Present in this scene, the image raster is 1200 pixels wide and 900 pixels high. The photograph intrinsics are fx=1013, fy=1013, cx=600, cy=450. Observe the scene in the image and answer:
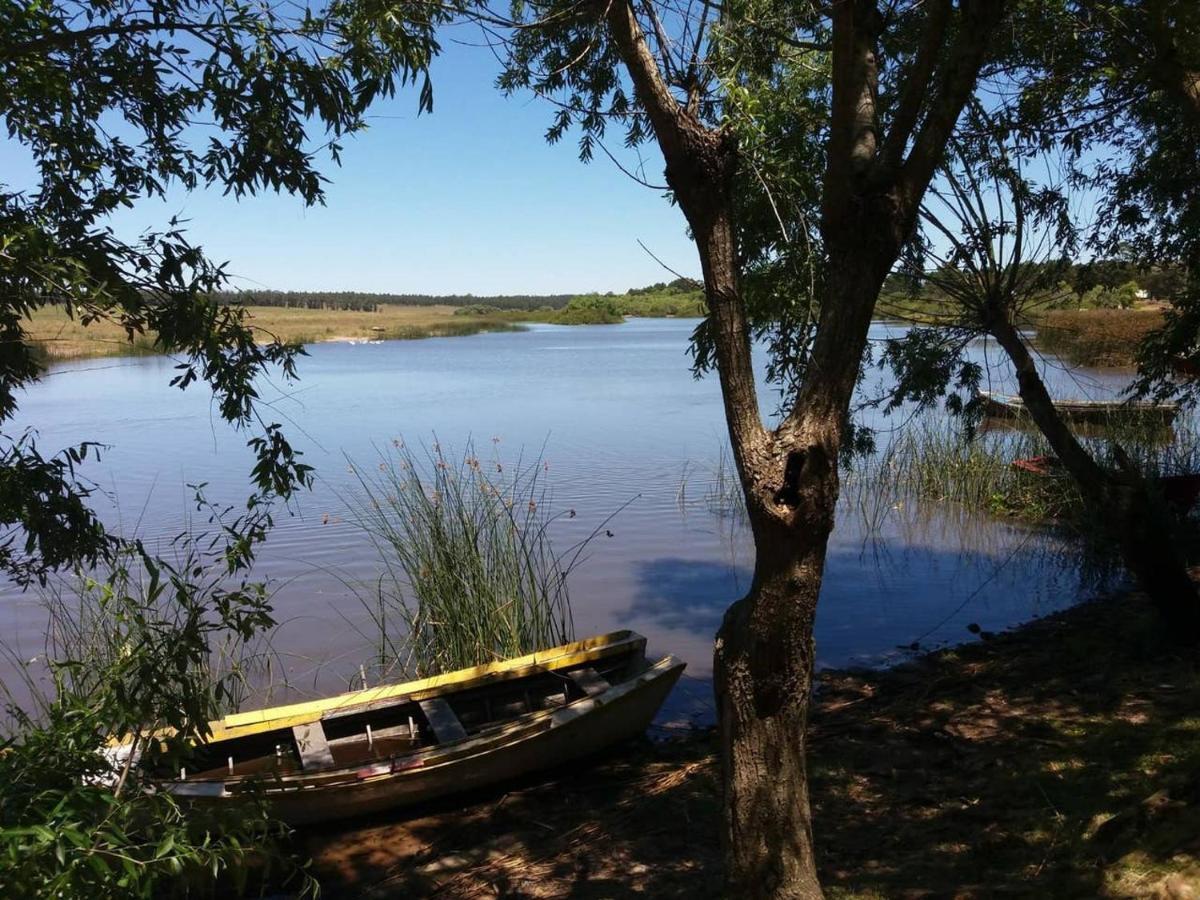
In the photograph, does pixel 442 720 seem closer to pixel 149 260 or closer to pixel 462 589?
pixel 462 589

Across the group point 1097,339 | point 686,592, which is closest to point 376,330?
point 1097,339

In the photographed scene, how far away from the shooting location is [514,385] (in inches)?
1058

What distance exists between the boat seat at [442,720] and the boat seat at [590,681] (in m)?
0.76

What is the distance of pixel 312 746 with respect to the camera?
17.9 ft

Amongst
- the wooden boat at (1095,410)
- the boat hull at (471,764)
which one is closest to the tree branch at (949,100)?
the boat hull at (471,764)

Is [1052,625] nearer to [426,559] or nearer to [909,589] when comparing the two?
[909,589]

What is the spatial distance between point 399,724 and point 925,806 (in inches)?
119

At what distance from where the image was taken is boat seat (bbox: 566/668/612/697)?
19.5ft

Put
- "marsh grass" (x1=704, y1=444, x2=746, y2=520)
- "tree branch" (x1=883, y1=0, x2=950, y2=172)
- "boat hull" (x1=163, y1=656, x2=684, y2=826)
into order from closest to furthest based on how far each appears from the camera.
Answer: "tree branch" (x1=883, y1=0, x2=950, y2=172) < "boat hull" (x1=163, y1=656, x2=684, y2=826) < "marsh grass" (x1=704, y1=444, x2=746, y2=520)

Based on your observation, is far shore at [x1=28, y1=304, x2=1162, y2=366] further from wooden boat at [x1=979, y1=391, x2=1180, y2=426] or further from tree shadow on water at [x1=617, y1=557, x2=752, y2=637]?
tree shadow on water at [x1=617, y1=557, x2=752, y2=637]

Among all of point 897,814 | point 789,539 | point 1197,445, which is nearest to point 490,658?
point 897,814

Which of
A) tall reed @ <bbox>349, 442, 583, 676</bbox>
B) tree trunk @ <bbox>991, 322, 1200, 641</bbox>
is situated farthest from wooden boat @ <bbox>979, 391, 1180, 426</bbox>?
tall reed @ <bbox>349, 442, 583, 676</bbox>

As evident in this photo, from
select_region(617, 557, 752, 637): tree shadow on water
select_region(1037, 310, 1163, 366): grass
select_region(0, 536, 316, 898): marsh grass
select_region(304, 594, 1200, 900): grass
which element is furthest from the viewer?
select_region(1037, 310, 1163, 366): grass

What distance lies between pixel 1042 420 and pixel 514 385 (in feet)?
70.3
